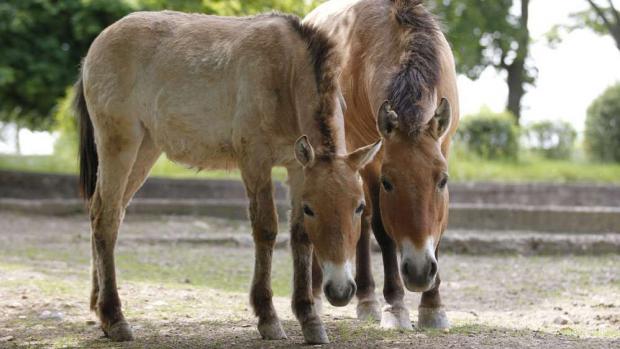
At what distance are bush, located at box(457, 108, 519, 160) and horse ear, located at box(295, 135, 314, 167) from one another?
60.5ft

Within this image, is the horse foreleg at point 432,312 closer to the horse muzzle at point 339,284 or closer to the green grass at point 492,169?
the horse muzzle at point 339,284

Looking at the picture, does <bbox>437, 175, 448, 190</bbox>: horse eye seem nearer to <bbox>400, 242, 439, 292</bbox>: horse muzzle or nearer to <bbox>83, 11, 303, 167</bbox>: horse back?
<bbox>400, 242, 439, 292</bbox>: horse muzzle

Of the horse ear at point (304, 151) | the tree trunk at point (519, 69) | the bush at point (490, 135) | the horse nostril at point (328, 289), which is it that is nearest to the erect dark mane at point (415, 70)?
the horse ear at point (304, 151)

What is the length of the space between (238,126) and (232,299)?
2.44 m

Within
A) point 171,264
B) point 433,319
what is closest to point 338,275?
point 433,319

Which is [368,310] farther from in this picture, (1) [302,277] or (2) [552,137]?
(2) [552,137]

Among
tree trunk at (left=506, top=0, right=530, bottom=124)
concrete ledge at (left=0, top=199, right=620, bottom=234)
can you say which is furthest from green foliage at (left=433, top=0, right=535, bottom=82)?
concrete ledge at (left=0, top=199, right=620, bottom=234)

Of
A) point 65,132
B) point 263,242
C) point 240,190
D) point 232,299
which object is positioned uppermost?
point 263,242

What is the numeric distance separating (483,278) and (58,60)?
13589 millimetres

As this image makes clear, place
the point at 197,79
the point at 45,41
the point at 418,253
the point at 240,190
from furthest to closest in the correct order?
the point at 45,41
the point at 240,190
the point at 197,79
the point at 418,253

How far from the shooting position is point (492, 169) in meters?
21.2

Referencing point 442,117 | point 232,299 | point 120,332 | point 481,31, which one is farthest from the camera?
point 481,31

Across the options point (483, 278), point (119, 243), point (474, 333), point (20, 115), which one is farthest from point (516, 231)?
point (20, 115)

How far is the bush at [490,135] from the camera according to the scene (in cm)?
2292
